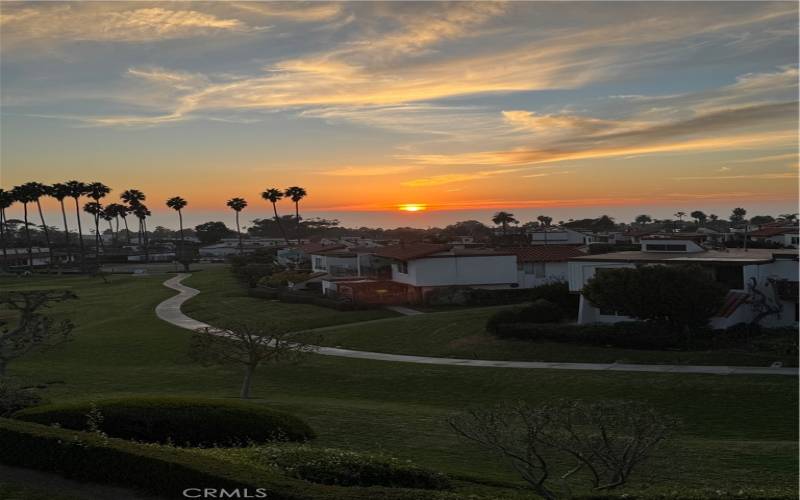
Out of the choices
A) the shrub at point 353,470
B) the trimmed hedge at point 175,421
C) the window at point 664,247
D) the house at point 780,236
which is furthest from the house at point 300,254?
the shrub at point 353,470

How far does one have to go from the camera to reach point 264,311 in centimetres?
6088

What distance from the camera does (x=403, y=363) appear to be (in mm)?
36344

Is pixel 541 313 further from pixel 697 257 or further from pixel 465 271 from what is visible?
pixel 465 271

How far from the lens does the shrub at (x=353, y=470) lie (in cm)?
1381

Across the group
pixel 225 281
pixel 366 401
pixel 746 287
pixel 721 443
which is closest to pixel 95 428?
pixel 366 401

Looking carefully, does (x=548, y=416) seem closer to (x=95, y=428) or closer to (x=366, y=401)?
(x=95, y=428)

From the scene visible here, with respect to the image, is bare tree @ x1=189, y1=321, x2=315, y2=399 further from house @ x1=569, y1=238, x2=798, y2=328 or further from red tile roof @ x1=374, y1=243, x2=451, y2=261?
red tile roof @ x1=374, y1=243, x2=451, y2=261

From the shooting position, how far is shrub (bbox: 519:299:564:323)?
135 feet

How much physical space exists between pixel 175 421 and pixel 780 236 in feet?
277

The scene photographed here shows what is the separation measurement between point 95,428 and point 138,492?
473cm

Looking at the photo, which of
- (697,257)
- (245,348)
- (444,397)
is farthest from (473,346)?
(245,348)

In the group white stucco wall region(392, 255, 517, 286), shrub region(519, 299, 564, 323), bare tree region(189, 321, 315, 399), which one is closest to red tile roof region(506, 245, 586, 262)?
white stucco wall region(392, 255, 517, 286)

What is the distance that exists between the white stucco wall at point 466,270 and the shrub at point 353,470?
44.3 metres

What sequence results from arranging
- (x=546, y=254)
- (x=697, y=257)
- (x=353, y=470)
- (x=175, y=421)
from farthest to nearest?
(x=546, y=254) → (x=697, y=257) → (x=175, y=421) → (x=353, y=470)
